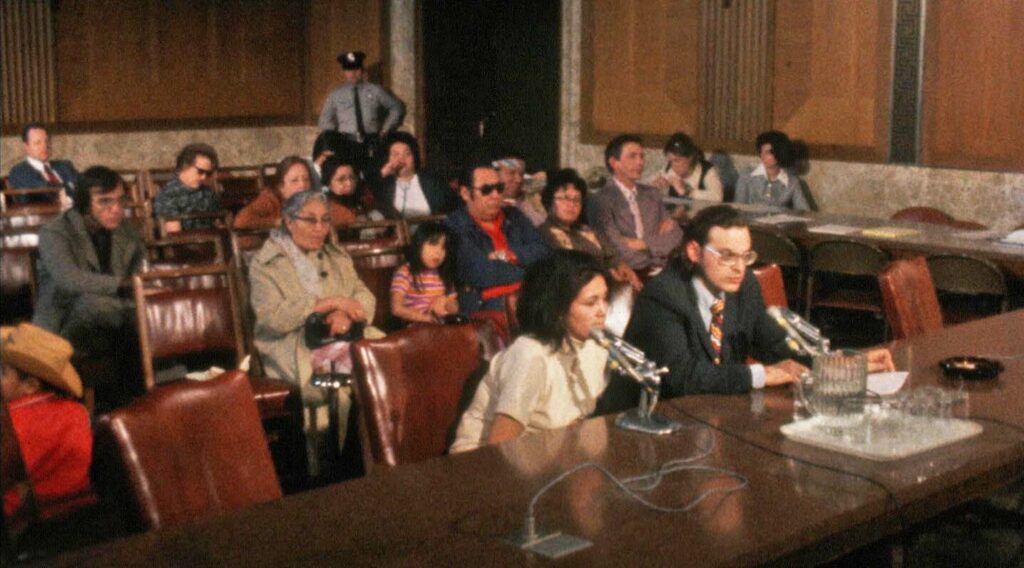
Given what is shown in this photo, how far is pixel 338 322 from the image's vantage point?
505 cm

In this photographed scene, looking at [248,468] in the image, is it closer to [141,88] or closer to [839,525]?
[839,525]

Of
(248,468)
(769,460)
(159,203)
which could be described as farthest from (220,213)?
(769,460)

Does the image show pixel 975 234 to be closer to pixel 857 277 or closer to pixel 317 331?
pixel 857 277

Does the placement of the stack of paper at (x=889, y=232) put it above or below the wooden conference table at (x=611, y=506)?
above

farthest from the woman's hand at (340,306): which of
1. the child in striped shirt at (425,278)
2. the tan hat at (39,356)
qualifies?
the tan hat at (39,356)

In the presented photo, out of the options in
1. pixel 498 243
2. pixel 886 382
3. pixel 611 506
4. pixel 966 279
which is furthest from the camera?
pixel 966 279

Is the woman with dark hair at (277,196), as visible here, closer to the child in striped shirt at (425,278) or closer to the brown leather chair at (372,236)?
the brown leather chair at (372,236)

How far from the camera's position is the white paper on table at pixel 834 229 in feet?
23.8

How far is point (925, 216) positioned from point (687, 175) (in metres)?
1.86

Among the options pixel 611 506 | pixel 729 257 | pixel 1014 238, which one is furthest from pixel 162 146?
pixel 611 506

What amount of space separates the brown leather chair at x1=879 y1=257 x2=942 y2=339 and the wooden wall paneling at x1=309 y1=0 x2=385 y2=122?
784cm

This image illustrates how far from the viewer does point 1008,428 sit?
3.36 metres

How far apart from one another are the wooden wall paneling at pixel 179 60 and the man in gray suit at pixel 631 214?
5983 mm

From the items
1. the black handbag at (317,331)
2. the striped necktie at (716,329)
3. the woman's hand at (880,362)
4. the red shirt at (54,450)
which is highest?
the striped necktie at (716,329)
